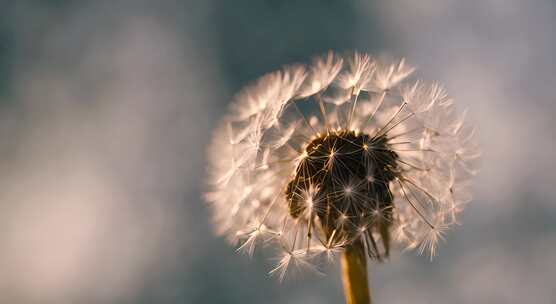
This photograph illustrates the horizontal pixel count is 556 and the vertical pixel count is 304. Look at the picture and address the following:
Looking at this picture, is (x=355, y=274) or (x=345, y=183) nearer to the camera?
(x=355, y=274)

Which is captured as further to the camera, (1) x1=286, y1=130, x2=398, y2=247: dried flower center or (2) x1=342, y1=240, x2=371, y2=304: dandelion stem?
(1) x1=286, y1=130, x2=398, y2=247: dried flower center

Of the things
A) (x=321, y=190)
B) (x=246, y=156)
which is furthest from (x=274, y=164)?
(x=321, y=190)

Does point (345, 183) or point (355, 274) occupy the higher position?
point (345, 183)

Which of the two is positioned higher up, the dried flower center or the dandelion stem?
the dried flower center

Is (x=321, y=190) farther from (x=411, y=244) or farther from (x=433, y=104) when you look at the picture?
(x=433, y=104)
